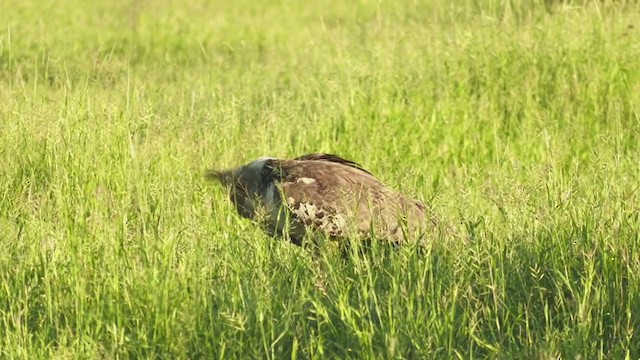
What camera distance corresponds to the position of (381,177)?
6.21m

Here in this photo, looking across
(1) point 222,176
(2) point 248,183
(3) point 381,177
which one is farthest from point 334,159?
(3) point 381,177

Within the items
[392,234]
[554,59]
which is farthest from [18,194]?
[554,59]

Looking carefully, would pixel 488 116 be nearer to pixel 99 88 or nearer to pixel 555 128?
pixel 555 128

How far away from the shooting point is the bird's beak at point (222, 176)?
5.32m

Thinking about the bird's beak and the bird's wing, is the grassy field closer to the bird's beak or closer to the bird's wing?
the bird's beak

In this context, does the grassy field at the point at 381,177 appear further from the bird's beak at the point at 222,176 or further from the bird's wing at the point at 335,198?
the bird's wing at the point at 335,198

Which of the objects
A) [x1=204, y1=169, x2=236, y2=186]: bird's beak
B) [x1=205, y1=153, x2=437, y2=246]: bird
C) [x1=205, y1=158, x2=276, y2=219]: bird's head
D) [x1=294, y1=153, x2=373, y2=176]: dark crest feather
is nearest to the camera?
[x1=205, y1=153, x2=437, y2=246]: bird

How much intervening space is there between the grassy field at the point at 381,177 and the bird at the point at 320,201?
147 mm

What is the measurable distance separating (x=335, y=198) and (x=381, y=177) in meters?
1.41

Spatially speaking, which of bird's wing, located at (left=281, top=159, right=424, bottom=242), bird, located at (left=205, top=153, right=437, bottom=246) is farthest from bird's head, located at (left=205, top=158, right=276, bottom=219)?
bird's wing, located at (left=281, top=159, right=424, bottom=242)

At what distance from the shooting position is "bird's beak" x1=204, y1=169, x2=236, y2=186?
5325 millimetres

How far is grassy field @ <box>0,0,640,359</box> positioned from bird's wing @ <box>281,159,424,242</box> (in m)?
0.23

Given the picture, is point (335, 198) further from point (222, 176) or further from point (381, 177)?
point (381, 177)

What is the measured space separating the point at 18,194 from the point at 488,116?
3.54 m
